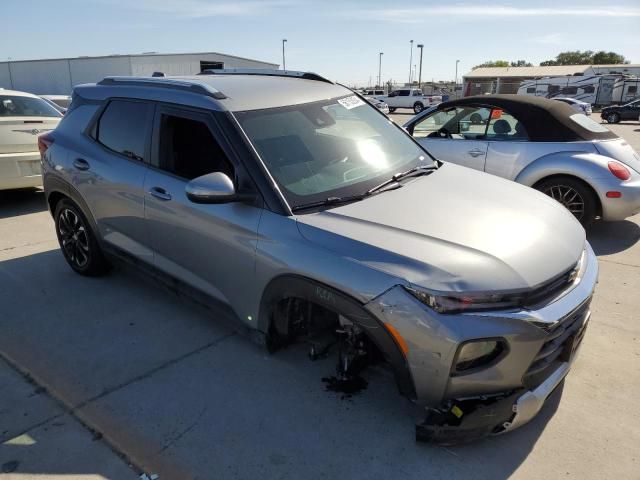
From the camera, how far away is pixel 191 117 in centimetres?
323

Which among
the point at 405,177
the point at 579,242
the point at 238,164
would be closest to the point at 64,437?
the point at 238,164

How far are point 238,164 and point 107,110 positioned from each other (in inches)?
70.9

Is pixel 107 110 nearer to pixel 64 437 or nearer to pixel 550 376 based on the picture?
pixel 64 437

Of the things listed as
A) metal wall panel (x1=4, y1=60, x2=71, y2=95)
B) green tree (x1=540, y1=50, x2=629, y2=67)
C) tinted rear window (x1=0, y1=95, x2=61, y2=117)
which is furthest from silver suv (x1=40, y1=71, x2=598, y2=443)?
green tree (x1=540, y1=50, x2=629, y2=67)

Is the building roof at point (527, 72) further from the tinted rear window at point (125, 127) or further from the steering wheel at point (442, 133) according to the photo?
the tinted rear window at point (125, 127)

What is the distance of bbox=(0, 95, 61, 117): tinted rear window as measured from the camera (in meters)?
6.95

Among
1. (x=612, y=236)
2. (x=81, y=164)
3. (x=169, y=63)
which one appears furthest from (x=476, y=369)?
(x=169, y=63)

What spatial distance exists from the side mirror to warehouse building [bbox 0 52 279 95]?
121ft

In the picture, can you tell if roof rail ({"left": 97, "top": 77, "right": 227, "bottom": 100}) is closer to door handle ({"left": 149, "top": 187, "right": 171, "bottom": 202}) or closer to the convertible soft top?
door handle ({"left": 149, "top": 187, "right": 171, "bottom": 202})

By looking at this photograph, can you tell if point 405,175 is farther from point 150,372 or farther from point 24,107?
point 24,107

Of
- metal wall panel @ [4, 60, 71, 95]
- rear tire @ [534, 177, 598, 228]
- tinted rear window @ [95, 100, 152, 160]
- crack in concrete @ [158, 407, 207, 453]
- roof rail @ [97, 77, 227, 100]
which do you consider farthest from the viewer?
metal wall panel @ [4, 60, 71, 95]

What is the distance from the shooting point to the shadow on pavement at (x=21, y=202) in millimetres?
7008

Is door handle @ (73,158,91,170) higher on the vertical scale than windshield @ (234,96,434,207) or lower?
lower

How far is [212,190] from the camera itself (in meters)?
2.69
